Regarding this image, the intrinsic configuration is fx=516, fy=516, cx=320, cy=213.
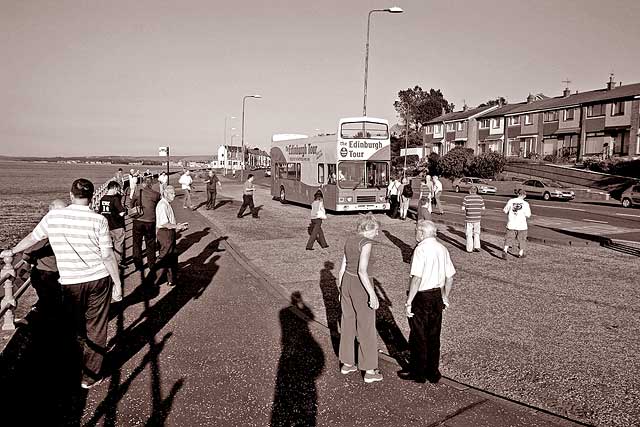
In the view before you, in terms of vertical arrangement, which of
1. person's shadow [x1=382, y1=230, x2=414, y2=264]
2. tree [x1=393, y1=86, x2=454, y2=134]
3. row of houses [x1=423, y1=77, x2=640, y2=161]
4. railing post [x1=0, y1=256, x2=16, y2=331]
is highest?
tree [x1=393, y1=86, x2=454, y2=134]

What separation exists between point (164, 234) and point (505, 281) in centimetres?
656

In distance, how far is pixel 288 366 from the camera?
571cm

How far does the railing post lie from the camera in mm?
5766

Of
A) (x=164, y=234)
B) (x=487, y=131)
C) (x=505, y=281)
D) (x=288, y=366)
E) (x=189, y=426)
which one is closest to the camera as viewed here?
(x=189, y=426)

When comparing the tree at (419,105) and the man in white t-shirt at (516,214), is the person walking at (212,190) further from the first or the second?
the tree at (419,105)

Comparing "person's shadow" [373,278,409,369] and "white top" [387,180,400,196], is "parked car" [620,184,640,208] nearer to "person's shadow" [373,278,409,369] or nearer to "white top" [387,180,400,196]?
"white top" [387,180,400,196]

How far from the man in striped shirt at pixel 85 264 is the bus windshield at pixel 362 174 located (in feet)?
55.7

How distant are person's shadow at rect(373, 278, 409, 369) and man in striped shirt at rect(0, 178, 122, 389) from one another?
322 cm

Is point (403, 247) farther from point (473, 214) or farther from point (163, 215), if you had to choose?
point (163, 215)

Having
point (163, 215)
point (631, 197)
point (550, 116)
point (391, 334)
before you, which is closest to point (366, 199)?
point (163, 215)

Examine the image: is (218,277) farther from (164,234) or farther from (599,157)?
(599,157)

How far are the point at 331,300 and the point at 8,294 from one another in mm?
4656

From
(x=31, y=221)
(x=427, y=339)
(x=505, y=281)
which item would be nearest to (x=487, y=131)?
(x=31, y=221)

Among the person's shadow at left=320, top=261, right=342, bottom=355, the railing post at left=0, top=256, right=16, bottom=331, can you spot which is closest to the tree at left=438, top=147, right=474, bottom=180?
the person's shadow at left=320, top=261, right=342, bottom=355
